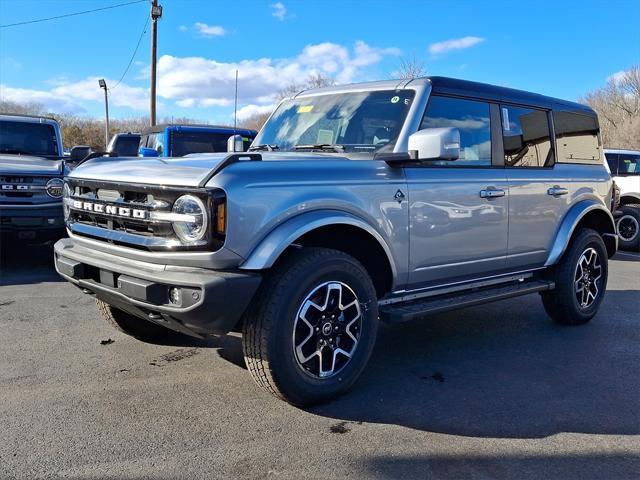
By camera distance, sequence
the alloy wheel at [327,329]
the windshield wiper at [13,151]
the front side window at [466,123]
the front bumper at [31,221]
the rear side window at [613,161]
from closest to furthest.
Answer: the alloy wheel at [327,329], the front side window at [466,123], the front bumper at [31,221], the windshield wiper at [13,151], the rear side window at [613,161]

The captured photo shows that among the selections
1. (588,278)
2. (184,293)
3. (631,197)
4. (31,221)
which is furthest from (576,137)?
(631,197)

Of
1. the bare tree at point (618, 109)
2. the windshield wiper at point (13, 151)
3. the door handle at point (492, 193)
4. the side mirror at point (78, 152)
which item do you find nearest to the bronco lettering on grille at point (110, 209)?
the door handle at point (492, 193)

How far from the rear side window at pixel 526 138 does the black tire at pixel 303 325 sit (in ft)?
6.46

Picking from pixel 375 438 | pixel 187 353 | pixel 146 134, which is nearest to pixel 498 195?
pixel 375 438

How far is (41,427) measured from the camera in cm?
302

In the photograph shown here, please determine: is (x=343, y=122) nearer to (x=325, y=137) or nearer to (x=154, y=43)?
(x=325, y=137)

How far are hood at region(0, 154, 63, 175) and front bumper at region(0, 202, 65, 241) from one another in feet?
1.47

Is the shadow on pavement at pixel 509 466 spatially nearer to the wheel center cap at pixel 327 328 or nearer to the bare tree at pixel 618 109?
the wheel center cap at pixel 327 328

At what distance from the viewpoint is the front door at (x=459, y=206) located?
3.84 m

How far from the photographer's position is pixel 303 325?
10.8ft

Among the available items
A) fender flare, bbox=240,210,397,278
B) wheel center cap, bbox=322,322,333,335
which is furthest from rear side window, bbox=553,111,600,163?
wheel center cap, bbox=322,322,333,335

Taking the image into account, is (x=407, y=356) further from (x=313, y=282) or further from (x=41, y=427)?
(x=41, y=427)

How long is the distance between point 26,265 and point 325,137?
5353mm

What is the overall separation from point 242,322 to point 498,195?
227 cm
